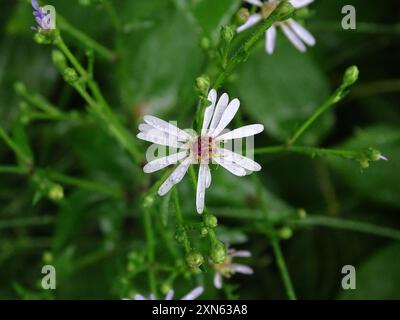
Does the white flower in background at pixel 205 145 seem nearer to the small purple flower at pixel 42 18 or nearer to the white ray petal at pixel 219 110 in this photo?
the white ray petal at pixel 219 110

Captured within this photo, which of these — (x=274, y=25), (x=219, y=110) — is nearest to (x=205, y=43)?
(x=274, y=25)

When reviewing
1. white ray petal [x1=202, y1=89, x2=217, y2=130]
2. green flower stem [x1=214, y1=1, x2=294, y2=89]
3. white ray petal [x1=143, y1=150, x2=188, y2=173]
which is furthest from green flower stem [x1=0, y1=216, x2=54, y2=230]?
green flower stem [x1=214, y1=1, x2=294, y2=89]

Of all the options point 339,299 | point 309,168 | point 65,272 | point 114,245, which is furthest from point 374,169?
point 65,272

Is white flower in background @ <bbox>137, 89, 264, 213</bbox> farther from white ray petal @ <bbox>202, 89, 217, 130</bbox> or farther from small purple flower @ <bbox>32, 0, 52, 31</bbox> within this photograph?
small purple flower @ <bbox>32, 0, 52, 31</bbox>

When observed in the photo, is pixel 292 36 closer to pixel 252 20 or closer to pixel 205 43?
pixel 252 20

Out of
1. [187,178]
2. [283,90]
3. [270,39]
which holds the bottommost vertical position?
[187,178]

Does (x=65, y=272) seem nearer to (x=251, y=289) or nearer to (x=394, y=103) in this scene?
(x=251, y=289)
